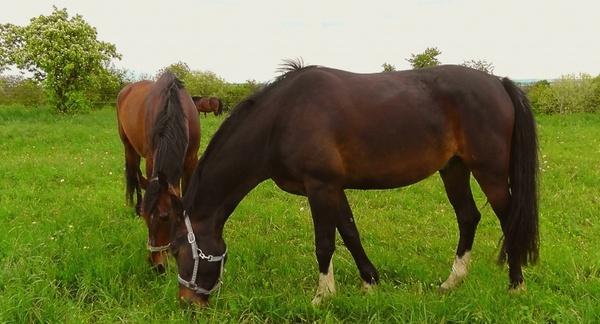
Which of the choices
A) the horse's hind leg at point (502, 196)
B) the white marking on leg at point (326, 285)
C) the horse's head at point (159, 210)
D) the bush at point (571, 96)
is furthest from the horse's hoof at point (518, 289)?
the bush at point (571, 96)

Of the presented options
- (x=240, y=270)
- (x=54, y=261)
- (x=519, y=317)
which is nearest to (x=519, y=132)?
(x=519, y=317)

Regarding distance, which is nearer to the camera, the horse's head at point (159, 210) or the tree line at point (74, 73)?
the horse's head at point (159, 210)

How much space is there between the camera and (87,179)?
720 cm

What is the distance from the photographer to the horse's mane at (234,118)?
3457 millimetres

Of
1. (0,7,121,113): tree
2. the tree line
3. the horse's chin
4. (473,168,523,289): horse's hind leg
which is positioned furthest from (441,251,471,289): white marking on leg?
(0,7,121,113): tree

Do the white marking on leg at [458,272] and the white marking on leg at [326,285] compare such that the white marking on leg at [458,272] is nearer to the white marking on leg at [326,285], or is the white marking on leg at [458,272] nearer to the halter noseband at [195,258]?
the white marking on leg at [326,285]

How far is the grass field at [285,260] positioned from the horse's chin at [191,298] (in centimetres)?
6

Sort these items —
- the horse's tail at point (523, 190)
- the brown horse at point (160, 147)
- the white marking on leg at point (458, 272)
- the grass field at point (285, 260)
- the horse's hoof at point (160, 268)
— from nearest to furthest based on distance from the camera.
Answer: the grass field at point (285, 260)
the brown horse at point (160, 147)
the horse's tail at point (523, 190)
the white marking on leg at point (458, 272)
the horse's hoof at point (160, 268)

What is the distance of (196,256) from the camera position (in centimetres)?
332

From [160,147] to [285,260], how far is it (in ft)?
4.89

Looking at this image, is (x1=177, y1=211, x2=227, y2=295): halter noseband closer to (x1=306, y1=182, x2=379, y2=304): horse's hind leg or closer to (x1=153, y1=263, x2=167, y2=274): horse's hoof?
(x1=153, y1=263, x2=167, y2=274): horse's hoof

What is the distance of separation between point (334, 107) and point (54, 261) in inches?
107

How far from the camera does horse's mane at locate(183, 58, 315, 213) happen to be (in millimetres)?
3457

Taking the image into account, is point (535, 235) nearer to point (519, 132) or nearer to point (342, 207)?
point (519, 132)
